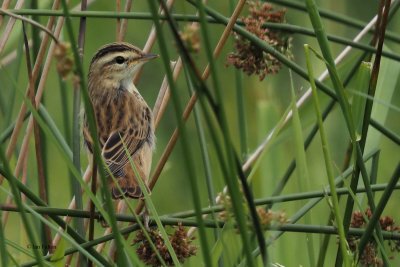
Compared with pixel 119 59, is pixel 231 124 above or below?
above

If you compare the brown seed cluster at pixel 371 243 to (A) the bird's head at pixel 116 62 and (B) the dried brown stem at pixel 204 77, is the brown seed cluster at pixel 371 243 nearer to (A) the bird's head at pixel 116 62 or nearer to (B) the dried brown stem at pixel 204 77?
(B) the dried brown stem at pixel 204 77

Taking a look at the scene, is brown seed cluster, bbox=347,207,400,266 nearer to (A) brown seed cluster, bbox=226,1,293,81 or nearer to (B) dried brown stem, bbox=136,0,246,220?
(A) brown seed cluster, bbox=226,1,293,81

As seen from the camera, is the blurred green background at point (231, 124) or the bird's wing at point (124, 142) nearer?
the bird's wing at point (124, 142)

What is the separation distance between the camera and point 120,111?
4.46m

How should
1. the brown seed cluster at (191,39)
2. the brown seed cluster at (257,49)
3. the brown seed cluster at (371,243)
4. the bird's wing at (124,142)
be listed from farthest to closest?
the bird's wing at (124,142) < the brown seed cluster at (257,49) < the brown seed cluster at (371,243) < the brown seed cluster at (191,39)

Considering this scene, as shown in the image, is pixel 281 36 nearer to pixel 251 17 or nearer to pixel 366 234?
pixel 251 17

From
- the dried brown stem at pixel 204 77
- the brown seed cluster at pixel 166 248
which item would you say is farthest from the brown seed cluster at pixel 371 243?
the dried brown stem at pixel 204 77

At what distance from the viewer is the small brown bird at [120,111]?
13.1 ft

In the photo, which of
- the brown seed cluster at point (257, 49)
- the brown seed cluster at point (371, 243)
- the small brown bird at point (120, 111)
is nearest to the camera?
the brown seed cluster at point (371, 243)

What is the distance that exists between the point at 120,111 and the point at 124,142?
40cm

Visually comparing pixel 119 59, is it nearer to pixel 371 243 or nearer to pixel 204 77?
pixel 204 77

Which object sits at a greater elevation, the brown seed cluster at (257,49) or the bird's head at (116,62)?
the bird's head at (116,62)

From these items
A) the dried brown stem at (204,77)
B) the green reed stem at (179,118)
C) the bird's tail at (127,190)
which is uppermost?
the dried brown stem at (204,77)

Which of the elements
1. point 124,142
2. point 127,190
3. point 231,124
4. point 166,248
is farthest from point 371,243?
point 231,124
